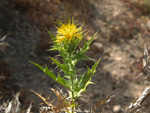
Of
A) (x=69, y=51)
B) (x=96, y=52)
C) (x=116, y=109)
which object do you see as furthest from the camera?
(x=96, y=52)

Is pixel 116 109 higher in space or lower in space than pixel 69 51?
lower

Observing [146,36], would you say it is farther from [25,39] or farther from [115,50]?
[25,39]

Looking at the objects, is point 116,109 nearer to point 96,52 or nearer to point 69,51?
point 96,52

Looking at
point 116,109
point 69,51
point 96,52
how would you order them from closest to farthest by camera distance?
point 69,51 < point 116,109 < point 96,52

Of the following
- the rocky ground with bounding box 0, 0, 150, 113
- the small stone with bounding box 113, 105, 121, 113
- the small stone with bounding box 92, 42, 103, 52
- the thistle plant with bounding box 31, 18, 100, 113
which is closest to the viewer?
the thistle plant with bounding box 31, 18, 100, 113

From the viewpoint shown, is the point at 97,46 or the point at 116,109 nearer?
the point at 116,109

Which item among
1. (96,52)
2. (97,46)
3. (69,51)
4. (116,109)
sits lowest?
(116,109)

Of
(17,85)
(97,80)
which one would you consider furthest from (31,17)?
(97,80)

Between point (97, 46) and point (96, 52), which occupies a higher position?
point (97, 46)

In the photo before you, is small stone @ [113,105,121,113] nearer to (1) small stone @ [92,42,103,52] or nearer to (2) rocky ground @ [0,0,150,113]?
(2) rocky ground @ [0,0,150,113]

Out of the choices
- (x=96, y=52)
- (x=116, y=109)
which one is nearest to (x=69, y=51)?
(x=116, y=109)

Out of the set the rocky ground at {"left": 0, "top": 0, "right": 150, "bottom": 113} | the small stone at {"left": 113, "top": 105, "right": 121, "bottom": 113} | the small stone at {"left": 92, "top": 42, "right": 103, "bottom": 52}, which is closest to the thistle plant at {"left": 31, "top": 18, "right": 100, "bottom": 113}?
the rocky ground at {"left": 0, "top": 0, "right": 150, "bottom": 113}
